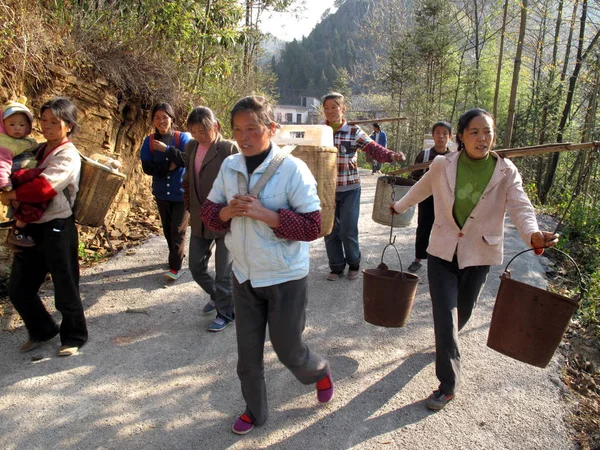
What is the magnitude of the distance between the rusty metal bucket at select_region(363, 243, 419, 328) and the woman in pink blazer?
0.31 metres

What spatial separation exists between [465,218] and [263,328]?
5.08 ft

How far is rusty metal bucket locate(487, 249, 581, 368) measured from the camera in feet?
8.47

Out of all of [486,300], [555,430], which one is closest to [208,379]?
[555,430]

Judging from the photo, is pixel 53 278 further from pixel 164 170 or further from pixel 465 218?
pixel 465 218

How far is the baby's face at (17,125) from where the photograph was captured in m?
3.21

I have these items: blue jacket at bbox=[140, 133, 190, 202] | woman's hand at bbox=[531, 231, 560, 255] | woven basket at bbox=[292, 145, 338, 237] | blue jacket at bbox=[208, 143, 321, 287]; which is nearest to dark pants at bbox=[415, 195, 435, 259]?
woven basket at bbox=[292, 145, 338, 237]

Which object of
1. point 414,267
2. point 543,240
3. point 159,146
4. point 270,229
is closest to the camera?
point 270,229

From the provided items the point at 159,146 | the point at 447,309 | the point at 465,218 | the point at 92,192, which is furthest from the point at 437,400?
the point at 159,146

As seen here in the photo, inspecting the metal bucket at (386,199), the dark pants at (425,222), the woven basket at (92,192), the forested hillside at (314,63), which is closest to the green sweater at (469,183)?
the metal bucket at (386,199)

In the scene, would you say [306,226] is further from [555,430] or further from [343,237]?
[343,237]

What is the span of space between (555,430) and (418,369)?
0.99 m

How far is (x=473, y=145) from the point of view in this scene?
2.90 m

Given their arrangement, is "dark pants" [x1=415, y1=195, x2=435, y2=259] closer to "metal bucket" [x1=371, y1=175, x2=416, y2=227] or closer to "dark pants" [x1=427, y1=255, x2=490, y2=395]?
"metal bucket" [x1=371, y1=175, x2=416, y2=227]

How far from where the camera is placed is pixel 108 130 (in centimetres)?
668
